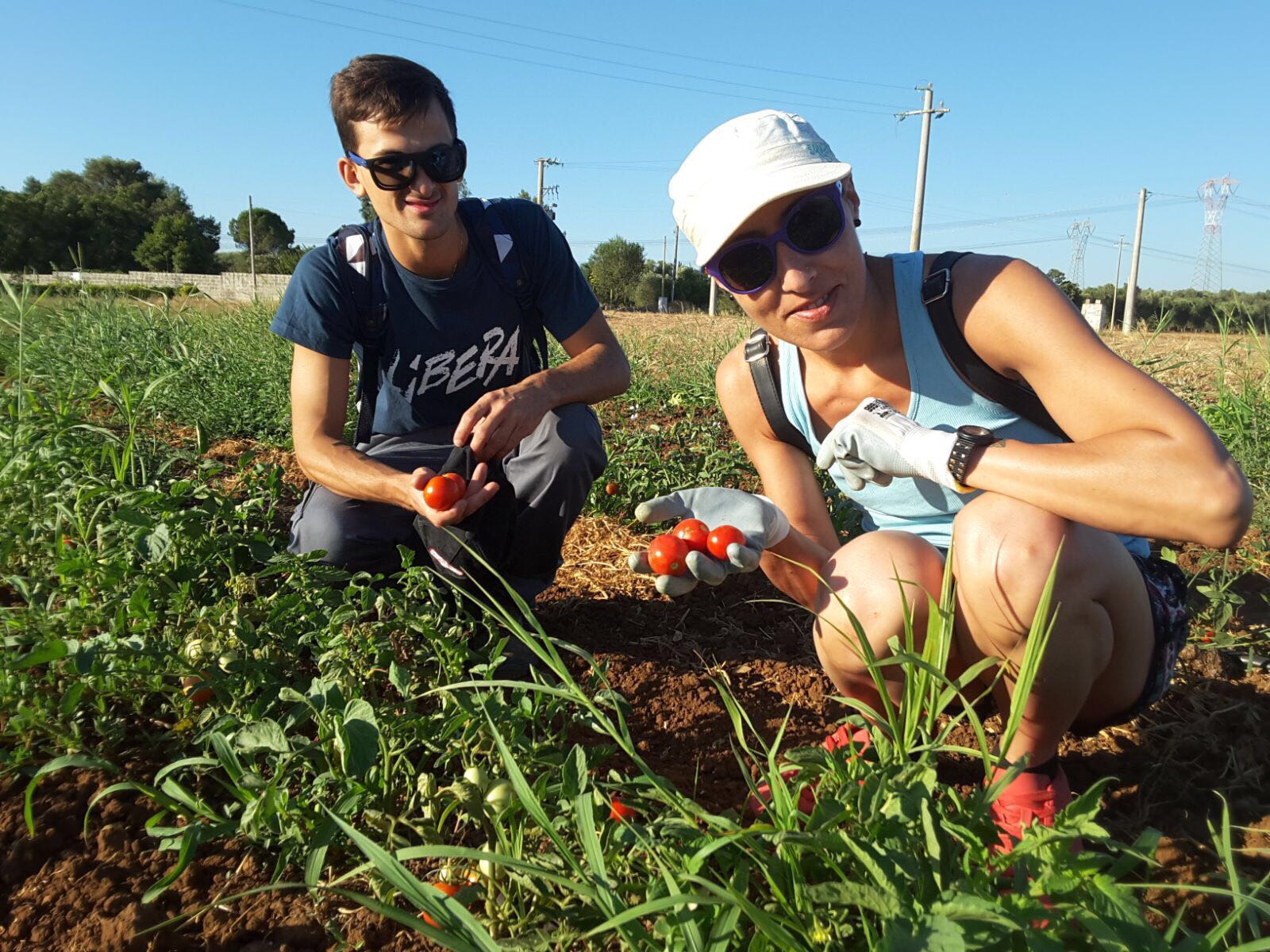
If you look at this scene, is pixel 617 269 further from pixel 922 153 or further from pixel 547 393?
pixel 547 393

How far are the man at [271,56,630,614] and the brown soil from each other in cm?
44

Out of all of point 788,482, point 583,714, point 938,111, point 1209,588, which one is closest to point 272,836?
point 583,714

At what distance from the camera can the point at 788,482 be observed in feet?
6.70

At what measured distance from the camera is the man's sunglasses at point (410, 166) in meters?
2.38

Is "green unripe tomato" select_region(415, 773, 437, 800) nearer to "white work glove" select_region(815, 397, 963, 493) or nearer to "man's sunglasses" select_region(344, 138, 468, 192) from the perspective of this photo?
"white work glove" select_region(815, 397, 963, 493)

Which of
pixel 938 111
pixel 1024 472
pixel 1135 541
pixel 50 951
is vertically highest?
pixel 938 111

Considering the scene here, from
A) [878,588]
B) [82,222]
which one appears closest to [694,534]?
[878,588]

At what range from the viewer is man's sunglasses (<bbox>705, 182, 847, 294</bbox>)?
1.61 metres

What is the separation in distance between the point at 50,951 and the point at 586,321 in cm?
200

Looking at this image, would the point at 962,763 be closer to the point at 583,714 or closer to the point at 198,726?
the point at 583,714

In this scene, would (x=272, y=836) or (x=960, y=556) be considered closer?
(x=272, y=836)

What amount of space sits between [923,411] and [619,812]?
102cm

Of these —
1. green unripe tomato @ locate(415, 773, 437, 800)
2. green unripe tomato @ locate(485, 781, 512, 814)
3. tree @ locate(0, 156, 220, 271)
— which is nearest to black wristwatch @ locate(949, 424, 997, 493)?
green unripe tomato @ locate(485, 781, 512, 814)

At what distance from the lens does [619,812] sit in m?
1.31
